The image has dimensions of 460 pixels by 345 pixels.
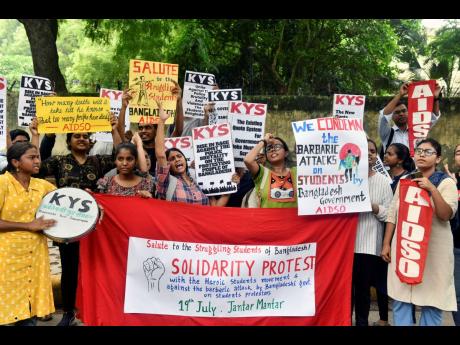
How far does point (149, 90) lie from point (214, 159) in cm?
145

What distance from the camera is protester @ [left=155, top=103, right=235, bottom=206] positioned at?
6234mm

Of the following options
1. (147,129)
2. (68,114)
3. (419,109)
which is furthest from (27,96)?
(419,109)

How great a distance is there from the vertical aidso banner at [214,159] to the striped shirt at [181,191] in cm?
27

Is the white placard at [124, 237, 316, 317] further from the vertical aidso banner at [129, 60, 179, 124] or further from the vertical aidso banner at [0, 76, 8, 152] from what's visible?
the vertical aidso banner at [129, 60, 179, 124]

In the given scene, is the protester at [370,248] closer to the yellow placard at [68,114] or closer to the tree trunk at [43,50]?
the yellow placard at [68,114]

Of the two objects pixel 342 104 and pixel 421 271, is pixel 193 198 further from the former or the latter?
pixel 342 104

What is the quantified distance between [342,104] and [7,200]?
4.59m

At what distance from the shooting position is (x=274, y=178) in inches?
246

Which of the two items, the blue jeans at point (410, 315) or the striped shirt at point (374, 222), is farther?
the striped shirt at point (374, 222)

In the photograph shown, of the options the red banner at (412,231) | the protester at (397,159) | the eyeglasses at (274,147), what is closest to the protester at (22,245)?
the eyeglasses at (274,147)

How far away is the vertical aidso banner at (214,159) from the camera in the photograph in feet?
22.0

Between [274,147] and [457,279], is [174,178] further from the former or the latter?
[457,279]

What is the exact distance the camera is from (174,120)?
777 centimetres
